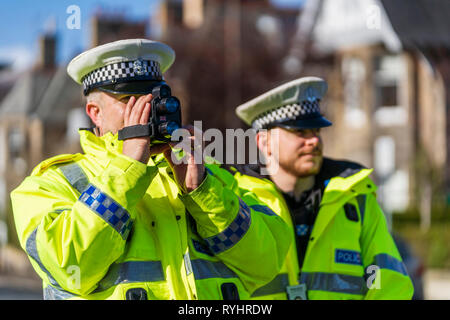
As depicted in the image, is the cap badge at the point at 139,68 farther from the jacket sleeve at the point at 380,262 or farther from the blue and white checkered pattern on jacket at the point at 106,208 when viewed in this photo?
the jacket sleeve at the point at 380,262

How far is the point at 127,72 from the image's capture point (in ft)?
9.84

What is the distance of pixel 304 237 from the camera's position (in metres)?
4.15

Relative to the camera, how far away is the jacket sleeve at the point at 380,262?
393cm

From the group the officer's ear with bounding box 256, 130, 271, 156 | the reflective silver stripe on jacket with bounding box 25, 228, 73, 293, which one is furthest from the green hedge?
the reflective silver stripe on jacket with bounding box 25, 228, 73, 293

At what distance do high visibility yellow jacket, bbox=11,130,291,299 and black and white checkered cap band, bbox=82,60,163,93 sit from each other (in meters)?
0.22

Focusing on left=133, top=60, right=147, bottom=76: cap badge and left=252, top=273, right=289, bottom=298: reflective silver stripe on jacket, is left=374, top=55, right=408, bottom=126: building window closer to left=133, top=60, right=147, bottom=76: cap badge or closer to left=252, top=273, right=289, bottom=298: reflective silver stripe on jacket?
left=252, top=273, right=289, bottom=298: reflective silver stripe on jacket

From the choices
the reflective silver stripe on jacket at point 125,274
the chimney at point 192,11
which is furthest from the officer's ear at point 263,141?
the chimney at point 192,11

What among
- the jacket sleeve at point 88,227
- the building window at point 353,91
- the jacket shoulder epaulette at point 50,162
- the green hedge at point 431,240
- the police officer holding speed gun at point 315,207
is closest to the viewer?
the jacket sleeve at point 88,227

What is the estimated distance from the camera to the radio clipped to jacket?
107 inches

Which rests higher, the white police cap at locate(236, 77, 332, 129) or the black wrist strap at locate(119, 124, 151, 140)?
the white police cap at locate(236, 77, 332, 129)

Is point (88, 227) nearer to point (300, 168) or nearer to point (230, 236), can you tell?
point (230, 236)

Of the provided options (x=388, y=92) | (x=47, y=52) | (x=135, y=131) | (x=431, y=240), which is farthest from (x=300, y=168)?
(x=47, y=52)

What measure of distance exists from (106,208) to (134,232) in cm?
25

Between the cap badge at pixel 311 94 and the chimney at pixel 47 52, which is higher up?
the chimney at pixel 47 52
